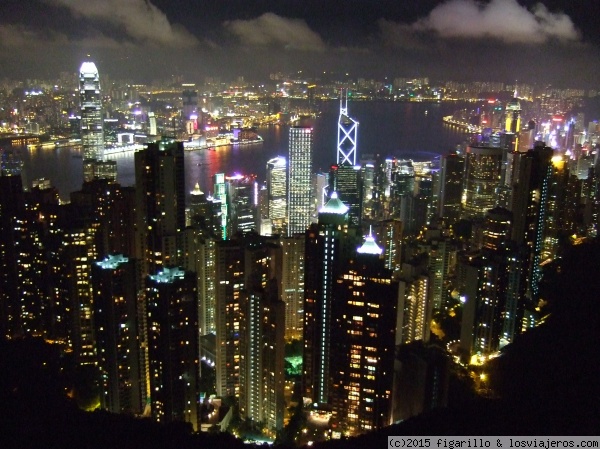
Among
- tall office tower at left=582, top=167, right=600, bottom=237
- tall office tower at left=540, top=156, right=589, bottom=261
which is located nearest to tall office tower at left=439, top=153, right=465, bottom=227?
tall office tower at left=540, top=156, right=589, bottom=261

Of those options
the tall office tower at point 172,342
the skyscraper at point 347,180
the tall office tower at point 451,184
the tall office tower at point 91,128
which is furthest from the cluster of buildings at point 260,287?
the tall office tower at point 451,184

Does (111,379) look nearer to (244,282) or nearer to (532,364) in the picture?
(244,282)

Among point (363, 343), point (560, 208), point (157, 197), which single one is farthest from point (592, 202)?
point (157, 197)

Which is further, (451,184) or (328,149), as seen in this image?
(328,149)

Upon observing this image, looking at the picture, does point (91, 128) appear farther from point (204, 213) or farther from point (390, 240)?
point (390, 240)

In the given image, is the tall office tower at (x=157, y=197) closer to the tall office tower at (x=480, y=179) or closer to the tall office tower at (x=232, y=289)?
the tall office tower at (x=232, y=289)

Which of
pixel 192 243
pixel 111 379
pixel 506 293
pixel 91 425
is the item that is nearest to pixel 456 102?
pixel 506 293

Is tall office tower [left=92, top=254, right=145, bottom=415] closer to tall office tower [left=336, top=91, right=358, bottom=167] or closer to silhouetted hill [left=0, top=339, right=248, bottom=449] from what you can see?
silhouetted hill [left=0, top=339, right=248, bottom=449]
